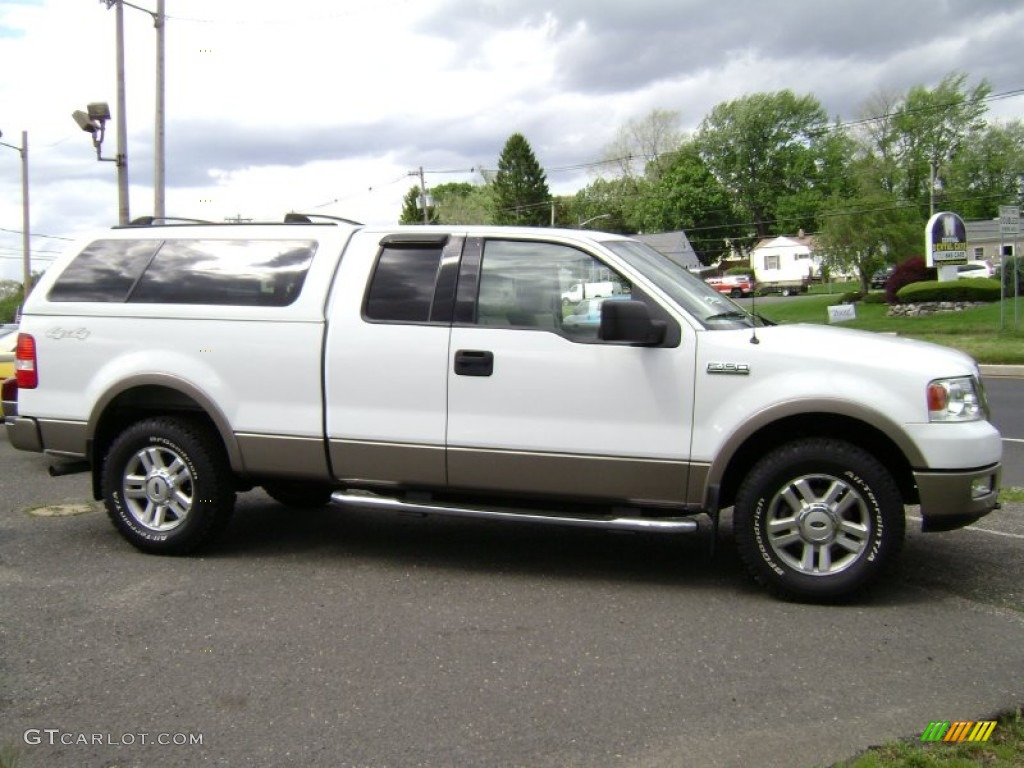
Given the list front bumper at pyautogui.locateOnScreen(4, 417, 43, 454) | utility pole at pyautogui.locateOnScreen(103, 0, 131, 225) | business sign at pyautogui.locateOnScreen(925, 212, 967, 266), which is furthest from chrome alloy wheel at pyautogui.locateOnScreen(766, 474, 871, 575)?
business sign at pyautogui.locateOnScreen(925, 212, 967, 266)

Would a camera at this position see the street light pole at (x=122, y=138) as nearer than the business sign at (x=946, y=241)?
Yes

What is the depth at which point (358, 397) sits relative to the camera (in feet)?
17.2

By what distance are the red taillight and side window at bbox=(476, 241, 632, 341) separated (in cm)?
293

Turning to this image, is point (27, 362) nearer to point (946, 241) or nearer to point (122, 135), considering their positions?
point (122, 135)

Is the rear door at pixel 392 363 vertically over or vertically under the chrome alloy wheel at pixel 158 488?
over

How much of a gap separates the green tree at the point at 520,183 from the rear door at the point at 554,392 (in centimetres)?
8249

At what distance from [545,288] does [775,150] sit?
90.7m

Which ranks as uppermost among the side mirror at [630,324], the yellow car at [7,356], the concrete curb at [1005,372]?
the side mirror at [630,324]

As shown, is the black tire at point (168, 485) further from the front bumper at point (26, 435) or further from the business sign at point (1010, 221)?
the business sign at point (1010, 221)

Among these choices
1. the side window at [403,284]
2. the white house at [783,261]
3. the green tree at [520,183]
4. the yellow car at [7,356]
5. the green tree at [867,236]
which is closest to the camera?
the side window at [403,284]

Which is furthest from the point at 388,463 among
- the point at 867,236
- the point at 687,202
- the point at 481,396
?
the point at 687,202

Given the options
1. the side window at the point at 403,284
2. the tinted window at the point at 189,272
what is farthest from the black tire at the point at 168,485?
the side window at the point at 403,284

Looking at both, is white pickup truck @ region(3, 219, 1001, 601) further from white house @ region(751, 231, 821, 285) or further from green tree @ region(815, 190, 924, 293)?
white house @ region(751, 231, 821, 285)

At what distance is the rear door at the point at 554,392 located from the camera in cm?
480
